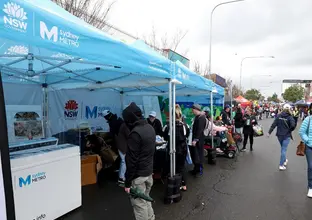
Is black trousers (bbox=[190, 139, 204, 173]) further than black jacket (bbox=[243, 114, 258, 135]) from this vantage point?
No

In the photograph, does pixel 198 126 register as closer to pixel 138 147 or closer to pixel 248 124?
pixel 138 147

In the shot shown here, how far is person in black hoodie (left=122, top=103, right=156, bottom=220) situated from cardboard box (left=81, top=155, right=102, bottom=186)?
8.74 ft

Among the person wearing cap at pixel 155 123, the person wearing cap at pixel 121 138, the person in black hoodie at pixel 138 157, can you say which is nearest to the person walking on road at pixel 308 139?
the person wearing cap at pixel 155 123

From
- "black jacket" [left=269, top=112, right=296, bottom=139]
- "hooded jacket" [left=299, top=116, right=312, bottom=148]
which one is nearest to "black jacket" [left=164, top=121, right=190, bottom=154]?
"hooded jacket" [left=299, top=116, right=312, bottom=148]

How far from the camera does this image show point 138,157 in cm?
322

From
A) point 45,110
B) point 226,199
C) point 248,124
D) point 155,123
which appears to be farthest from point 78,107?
point 248,124

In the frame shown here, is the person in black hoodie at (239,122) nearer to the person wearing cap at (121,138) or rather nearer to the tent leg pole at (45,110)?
the person wearing cap at (121,138)

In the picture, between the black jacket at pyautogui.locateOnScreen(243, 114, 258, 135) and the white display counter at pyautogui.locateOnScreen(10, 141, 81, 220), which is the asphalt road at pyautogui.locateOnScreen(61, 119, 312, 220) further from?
the black jacket at pyautogui.locateOnScreen(243, 114, 258, 135)

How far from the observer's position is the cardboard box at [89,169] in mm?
5613

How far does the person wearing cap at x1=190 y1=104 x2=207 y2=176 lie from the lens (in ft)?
19.6

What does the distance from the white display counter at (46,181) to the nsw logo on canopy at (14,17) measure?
1.98m

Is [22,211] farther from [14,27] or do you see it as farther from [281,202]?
[281,202]

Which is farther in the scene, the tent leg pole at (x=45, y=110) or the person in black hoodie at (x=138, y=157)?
the tent leg pole at (x=45, y=110)

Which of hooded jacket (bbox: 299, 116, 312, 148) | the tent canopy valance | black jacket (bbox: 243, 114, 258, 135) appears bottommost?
black jacket (bbox: 243, 114, 258, 135)
